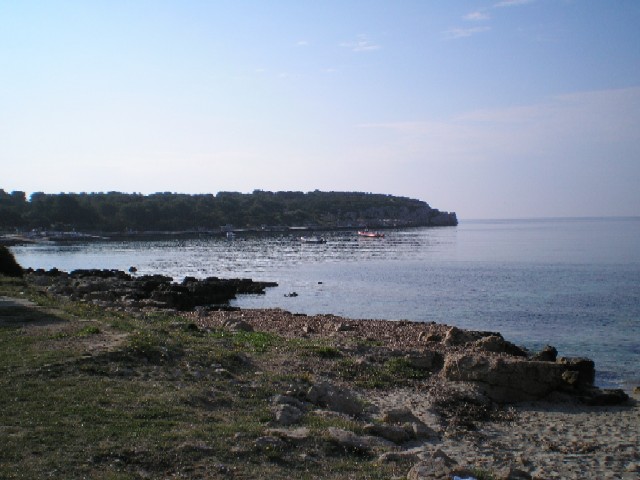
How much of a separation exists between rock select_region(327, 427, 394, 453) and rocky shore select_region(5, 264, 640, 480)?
0.07 feet

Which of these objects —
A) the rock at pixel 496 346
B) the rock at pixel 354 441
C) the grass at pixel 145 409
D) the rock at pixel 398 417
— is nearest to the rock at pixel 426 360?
the grass at pixel 145 409

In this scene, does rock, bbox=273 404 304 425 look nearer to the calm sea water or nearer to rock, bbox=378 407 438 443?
rock, bbox=378 407 438 443

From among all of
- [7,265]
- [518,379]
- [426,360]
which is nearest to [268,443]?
[518,379]

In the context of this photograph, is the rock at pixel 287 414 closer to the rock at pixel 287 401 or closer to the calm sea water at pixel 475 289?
the rock at pixel 287 401

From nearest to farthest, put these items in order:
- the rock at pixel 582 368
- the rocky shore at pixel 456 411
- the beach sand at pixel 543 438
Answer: the rocky shore at pixel 456 411 → the beach sand at pixel 543 438 → the rock at pixel 582 368

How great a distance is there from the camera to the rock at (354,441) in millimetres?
8852

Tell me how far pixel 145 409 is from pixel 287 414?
2.20 meters

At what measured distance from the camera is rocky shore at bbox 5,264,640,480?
30.1 ft

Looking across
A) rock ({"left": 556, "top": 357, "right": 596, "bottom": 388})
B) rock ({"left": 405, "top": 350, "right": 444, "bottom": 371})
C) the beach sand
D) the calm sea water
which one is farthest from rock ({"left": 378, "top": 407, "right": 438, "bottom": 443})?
the calm sea water

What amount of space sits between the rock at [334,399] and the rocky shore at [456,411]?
0.02 m

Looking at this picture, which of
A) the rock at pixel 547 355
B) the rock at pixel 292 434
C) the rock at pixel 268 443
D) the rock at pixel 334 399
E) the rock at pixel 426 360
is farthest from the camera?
the rock at pixel 547 355

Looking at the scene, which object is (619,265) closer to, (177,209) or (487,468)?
(487,468)

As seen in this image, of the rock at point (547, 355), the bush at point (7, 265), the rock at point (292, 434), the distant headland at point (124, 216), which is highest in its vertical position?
the distant headland at point (124, 216)

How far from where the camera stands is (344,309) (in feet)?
125
